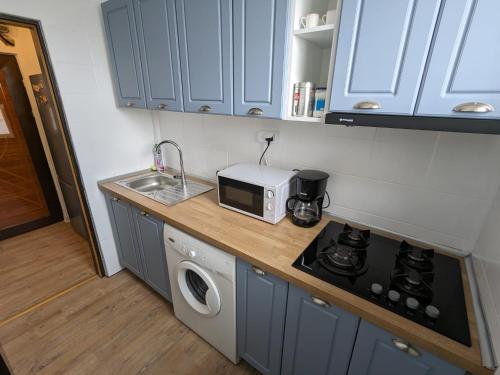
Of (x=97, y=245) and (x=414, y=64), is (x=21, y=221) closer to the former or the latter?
(x=97, y=245)

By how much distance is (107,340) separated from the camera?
5.43 feet

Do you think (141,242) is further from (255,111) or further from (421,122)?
(421,122)

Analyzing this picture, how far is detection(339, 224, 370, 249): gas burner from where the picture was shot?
3.92 ft

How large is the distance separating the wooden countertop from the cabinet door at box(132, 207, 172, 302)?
12cm

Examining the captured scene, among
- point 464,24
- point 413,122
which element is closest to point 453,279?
point 413,122

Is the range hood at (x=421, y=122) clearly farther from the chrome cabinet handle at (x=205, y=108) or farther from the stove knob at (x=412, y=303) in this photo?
the chrome cabinet handle at (x=205, y=108)

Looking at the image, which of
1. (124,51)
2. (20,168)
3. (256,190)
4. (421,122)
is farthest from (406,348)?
(20,168)

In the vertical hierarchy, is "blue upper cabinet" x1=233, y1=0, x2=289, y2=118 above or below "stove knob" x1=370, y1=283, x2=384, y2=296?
above

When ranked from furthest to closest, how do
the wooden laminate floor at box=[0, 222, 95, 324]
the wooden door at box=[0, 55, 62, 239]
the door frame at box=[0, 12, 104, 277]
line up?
the wooden door at box=[0, 55, 62, 239] → the wooden laminate floor at box=[0, 222, 95, 324] → the door frame at box=[0, 12, 104, 277]

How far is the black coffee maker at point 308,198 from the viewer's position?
1314 millimetres

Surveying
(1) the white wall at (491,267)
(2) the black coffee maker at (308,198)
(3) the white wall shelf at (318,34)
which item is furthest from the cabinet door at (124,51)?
(1) the white wall at (491,267)

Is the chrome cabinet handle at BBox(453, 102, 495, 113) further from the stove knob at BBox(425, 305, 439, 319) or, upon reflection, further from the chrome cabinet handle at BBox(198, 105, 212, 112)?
the chrome cabinet handle at BBox(198, 105, 212, 112)

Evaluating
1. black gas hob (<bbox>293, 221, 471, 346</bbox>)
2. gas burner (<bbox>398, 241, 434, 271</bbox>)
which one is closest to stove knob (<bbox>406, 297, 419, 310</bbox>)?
black gas hob (<bbox>293, 221, 471, 346</bbox>)

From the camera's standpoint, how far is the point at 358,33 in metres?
0.86
